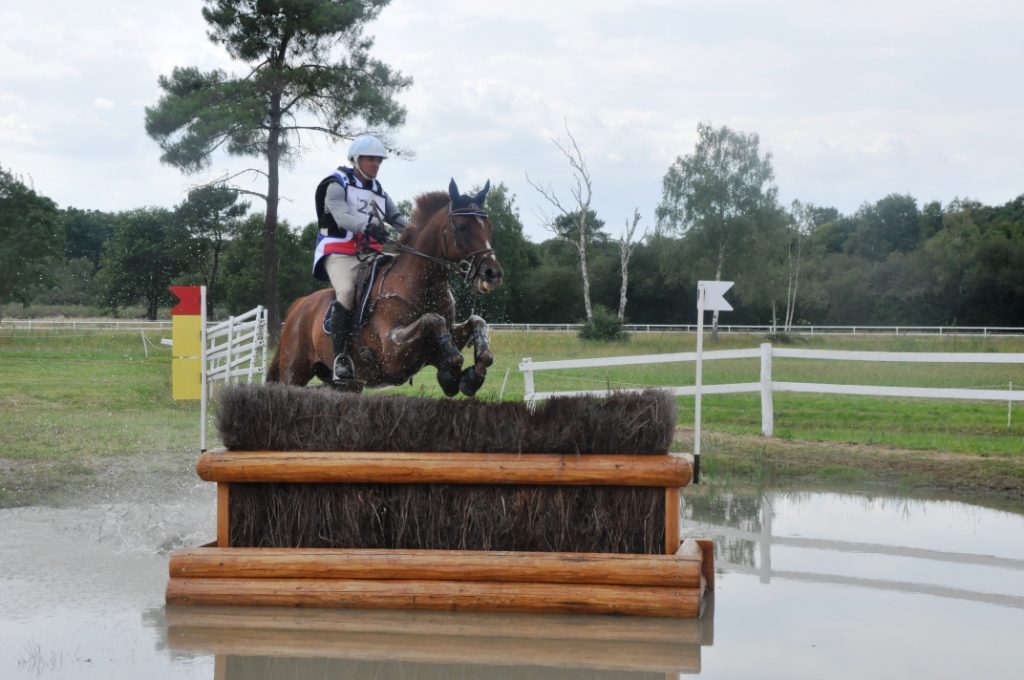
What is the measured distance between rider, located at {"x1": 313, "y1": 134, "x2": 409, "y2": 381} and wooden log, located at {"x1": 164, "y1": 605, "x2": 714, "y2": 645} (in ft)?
8.81

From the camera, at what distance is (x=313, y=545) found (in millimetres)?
5586

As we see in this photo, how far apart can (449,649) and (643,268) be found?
55.3 metres

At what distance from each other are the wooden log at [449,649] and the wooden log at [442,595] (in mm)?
379

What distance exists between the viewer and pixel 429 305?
24.7 ft

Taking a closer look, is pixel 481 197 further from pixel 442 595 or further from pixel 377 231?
pixel 442 595

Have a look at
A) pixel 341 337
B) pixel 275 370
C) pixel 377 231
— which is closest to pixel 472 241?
pixel 377 231

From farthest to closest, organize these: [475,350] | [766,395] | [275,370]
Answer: [766,395] < [275,370] < [475,350]

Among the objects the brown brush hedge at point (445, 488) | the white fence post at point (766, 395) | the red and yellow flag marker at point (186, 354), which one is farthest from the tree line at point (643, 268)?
the brown brush hedge at point (445, 488)

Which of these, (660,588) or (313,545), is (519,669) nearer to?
(660,588)

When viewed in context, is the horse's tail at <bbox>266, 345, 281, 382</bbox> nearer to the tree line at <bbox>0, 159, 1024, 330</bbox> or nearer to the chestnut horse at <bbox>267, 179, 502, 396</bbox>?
the chestnut horse at <bbox>267, 179, 502, 396</bbox>

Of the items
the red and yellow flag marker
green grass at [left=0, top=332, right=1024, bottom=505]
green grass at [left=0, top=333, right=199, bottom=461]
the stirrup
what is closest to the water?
the stirrup

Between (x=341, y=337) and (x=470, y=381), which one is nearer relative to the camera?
(x=470, y=381)

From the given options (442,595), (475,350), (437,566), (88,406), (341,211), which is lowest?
(88,406)

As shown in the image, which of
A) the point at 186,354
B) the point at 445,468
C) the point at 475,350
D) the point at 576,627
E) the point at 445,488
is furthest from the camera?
the point at 186,354
